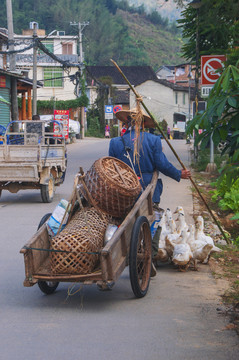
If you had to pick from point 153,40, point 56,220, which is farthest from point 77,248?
point 153,40

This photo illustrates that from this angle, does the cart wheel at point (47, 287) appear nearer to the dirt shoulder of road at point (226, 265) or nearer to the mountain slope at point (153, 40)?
the dirt shoulder of road at point (226, 265)

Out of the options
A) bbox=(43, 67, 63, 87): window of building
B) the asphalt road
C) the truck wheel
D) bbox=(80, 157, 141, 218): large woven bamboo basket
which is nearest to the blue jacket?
bbox=(80, 157, 141, 218): large woven bamboo basket

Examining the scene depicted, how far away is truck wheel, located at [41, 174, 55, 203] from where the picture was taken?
14.0 m

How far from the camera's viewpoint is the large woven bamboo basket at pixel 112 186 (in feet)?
20.7

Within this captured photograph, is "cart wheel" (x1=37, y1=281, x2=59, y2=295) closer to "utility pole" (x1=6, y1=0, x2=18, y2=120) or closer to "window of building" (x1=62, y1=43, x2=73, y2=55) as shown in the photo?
"utility pole" (x1=6, y1=0, x2=18, y2=120)

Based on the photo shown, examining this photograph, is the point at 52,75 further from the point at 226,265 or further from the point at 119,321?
the point at 119,321

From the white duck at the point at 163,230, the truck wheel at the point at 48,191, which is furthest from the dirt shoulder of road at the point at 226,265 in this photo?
the truck wheel at the point at 48,191

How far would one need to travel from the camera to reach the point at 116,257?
19.3 feet

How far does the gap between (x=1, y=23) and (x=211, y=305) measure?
103 m

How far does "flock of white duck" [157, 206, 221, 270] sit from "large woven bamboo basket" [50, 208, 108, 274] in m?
1.61

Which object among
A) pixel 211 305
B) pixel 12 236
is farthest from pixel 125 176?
pixel 12 236

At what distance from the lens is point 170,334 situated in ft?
17.2

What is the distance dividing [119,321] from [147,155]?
2.22 meters

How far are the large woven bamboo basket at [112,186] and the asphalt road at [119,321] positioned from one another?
893 mm
